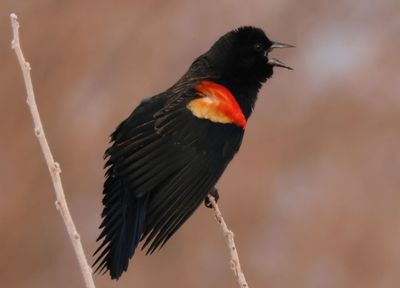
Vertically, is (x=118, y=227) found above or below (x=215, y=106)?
below

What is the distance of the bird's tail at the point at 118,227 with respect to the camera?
2289 mm

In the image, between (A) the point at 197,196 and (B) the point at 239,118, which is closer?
(A) the point at 197,196

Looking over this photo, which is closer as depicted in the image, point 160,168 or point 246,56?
point 160,168

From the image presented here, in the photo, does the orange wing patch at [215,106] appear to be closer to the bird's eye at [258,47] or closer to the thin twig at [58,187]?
the bird's eye at [258,47]

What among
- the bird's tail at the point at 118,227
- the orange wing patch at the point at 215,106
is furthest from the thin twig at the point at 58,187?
the orange wing patch at the point at 215,106

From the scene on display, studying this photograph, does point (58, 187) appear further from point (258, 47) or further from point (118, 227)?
point (258, 47)

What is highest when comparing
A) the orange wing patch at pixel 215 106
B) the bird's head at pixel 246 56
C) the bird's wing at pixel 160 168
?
the bird's head at pixel 246 56

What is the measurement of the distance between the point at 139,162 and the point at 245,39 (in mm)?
695

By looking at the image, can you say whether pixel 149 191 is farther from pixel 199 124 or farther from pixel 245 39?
pixel 245 39

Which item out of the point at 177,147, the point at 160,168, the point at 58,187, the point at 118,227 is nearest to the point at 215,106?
the point at 177,147

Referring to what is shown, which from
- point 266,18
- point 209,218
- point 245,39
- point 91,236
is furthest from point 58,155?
point 245,39

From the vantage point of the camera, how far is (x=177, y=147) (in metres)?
2.61

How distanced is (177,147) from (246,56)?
503 millimetres

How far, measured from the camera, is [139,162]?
2.49m
